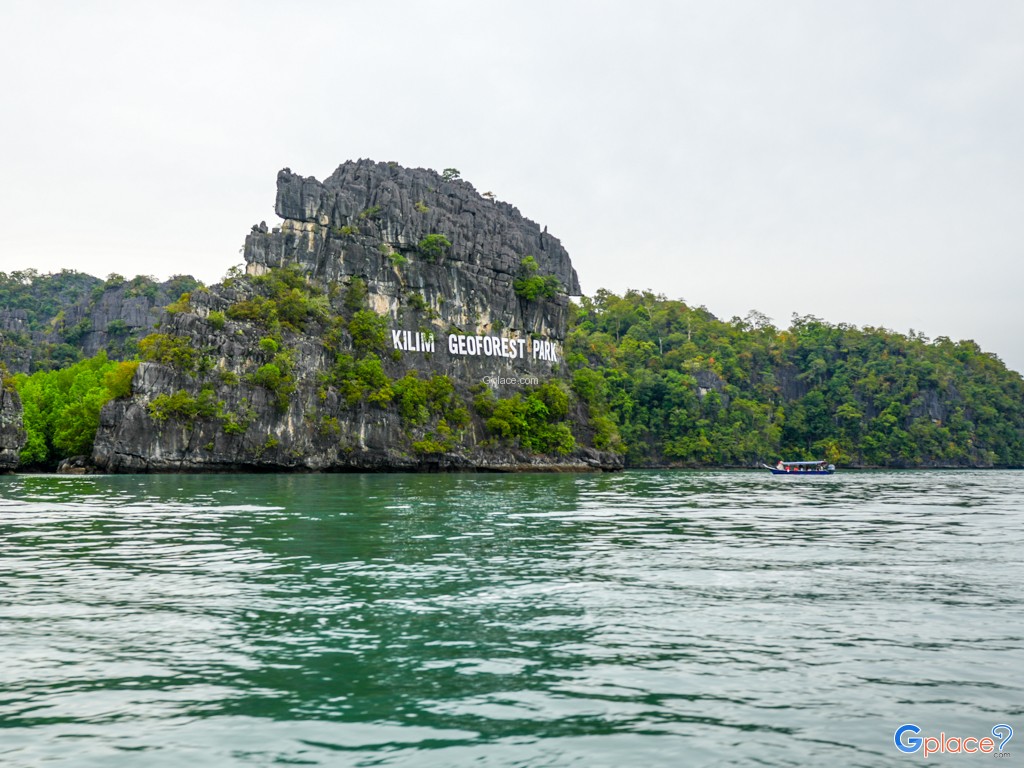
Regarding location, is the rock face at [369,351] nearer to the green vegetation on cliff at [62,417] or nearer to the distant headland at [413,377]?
the distant headland at [413,377]

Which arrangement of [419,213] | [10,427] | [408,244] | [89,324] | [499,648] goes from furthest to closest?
[89,324]
[419,213]
[408,244]
[10,427]
[499,648]

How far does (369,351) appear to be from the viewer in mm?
87125

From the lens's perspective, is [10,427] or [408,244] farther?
[408,244]

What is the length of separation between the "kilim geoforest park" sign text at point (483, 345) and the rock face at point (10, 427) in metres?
36.8

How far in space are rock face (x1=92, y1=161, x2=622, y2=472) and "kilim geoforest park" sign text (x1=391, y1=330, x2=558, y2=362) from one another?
0.55 feet

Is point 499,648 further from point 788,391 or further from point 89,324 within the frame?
point 788,391

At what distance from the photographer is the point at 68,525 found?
25016 mm

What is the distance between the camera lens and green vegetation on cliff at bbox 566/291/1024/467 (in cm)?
12106

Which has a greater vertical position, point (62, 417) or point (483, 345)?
point (483, 345)

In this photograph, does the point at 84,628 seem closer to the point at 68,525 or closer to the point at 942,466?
the point at 68,525

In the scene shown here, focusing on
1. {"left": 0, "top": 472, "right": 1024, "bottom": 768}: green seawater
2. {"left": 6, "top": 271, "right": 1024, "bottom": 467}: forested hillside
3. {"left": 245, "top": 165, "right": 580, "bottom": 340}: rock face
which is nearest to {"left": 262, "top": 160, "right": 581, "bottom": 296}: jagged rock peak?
{"left": 245, "top": 165, "right": 580, "bottom": 340}: rock face

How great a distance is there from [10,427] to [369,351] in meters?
34.3

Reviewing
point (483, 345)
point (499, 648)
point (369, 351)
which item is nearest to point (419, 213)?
point (483, 345)

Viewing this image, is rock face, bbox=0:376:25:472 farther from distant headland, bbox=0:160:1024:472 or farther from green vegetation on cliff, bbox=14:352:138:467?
green vegetation on cliff, bbox=14:352:138:467
